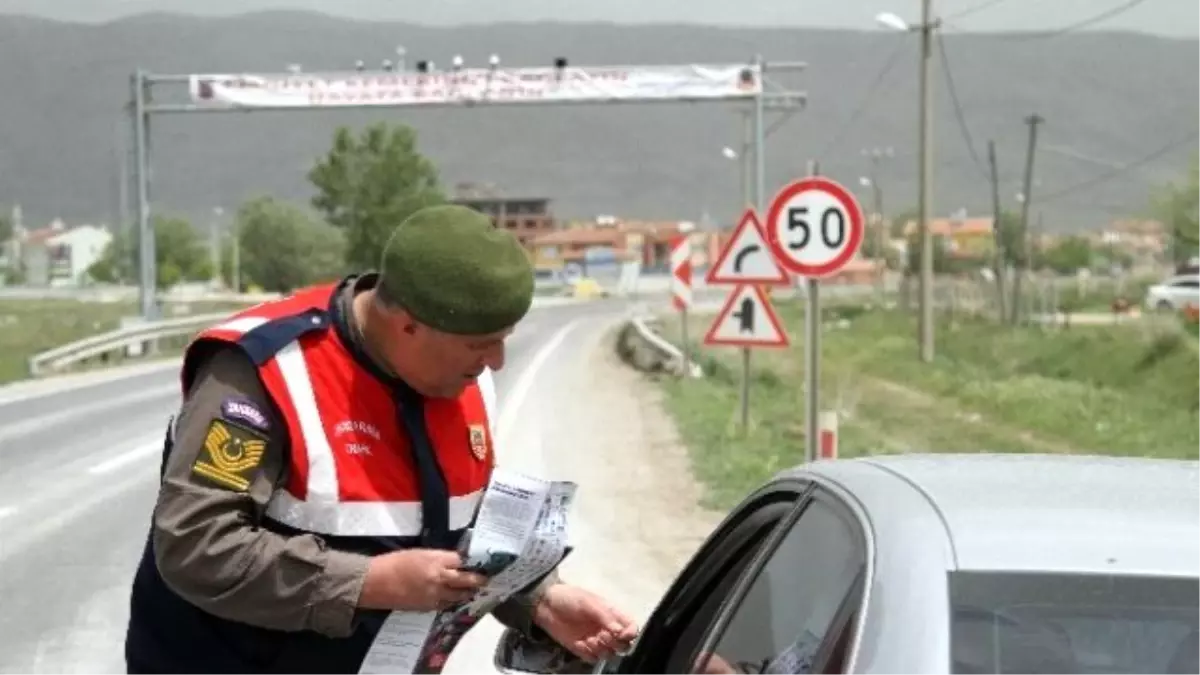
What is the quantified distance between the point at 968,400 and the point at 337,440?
89.2 ft

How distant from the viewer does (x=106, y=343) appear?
39.0 metres

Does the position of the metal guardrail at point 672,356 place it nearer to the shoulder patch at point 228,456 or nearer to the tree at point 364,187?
the shoulder patch at point 228,456

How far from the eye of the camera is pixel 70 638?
9039 millimetres

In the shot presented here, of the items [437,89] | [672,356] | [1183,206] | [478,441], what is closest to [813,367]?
[478,441]

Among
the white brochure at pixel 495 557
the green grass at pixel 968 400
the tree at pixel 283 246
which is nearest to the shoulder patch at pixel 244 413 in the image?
the white brochure at pixel 495 557

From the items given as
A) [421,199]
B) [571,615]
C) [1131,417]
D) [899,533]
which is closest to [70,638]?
[571,615]

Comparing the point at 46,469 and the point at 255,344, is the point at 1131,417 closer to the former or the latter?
the point at 46,469

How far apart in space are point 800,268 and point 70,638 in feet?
20.1

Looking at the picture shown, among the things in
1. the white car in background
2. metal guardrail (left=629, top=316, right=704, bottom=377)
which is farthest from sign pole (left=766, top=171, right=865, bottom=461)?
the white car in background

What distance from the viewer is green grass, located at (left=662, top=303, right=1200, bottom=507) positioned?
20.4 meters

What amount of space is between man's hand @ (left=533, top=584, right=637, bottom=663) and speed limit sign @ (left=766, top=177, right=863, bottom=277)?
9.47 m

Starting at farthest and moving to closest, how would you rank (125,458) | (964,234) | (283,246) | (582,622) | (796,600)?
(964,234), (283,246), (125,458), (582,622), (796,600)

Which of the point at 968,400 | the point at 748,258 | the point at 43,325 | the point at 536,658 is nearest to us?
the point at 536,658

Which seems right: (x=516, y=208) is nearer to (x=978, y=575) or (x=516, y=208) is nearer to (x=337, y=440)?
(x=337, y=440)
